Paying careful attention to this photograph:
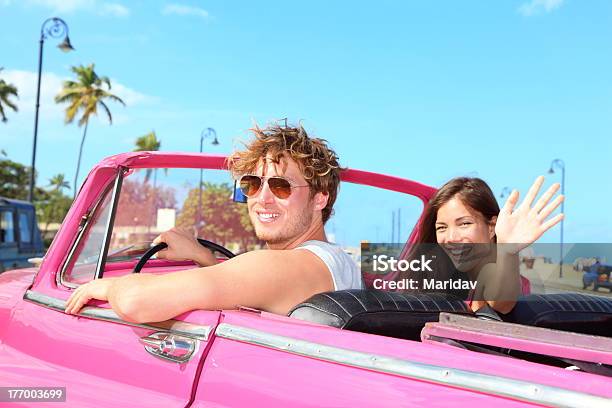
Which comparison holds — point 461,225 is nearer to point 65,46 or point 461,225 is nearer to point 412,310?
point 412,310

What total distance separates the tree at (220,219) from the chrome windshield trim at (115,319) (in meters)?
1.13

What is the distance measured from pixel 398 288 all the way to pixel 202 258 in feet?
3.56

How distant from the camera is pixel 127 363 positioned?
79.8 inches

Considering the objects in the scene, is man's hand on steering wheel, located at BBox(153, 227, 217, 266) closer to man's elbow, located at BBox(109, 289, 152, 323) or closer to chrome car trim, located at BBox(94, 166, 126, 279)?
chrome car trim, located at BBox(94, 166, 126, 279)

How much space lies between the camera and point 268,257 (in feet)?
6.68

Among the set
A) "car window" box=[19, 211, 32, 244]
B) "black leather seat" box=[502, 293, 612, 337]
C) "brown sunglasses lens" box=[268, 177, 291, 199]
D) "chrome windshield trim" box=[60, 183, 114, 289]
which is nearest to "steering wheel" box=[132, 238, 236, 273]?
"chrome windshield trim" box=[60, 183, 114, 289]

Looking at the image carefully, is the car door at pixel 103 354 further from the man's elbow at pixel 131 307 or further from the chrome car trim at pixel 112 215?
the chrome car trim at pixel 112 215

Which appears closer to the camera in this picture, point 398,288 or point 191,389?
point 191,389

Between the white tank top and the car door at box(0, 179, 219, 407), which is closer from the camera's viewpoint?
the car door at box(0, 179, 219, 407)

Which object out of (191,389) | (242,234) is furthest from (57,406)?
(242,234)

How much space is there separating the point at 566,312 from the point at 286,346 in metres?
1.01

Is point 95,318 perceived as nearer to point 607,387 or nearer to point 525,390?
point 525,390

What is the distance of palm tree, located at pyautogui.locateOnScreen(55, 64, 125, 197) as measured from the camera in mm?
49031

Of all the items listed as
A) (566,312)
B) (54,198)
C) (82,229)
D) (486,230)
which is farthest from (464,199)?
(54,198)
